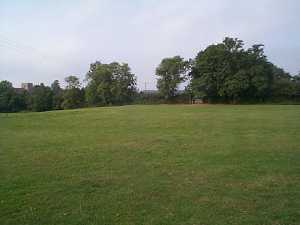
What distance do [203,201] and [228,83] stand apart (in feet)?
172

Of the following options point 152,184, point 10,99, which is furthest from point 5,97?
point 152,184

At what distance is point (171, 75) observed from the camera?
72.0 m

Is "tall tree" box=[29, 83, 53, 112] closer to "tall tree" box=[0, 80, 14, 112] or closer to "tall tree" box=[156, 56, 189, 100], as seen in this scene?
"tall tree" box=[0, 80, 14, 112]

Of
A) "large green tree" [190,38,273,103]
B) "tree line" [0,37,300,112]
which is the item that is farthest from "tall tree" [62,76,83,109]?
"large green tree" [190,38,273,103]

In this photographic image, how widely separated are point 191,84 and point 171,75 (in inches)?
412

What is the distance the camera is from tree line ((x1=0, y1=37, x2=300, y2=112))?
57781 millimetres

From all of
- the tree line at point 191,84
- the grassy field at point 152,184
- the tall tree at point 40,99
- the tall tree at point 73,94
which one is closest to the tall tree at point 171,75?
the tree line at point 191,84

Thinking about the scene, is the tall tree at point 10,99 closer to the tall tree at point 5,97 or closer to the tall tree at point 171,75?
the tall tree at point 5,97

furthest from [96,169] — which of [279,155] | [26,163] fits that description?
[279,155]

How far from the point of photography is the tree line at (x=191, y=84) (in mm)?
57781

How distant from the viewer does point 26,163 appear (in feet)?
32.0

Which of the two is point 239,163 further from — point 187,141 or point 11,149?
point 11,149

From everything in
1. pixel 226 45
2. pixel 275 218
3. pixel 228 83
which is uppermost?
pixel 226 45

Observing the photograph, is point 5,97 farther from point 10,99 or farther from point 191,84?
point 191,84
